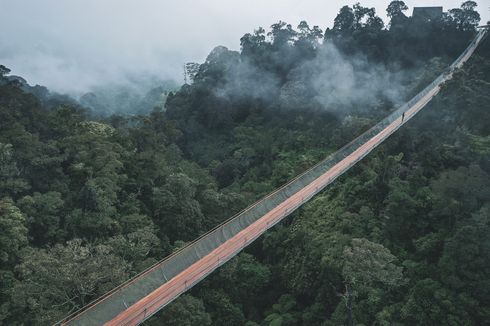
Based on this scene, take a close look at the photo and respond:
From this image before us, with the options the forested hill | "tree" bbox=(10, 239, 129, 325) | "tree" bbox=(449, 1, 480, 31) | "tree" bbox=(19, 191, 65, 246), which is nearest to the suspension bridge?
"tree" bbox=(10, 239, 129, 325)

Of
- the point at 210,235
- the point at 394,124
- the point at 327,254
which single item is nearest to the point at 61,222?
the point at 210,235

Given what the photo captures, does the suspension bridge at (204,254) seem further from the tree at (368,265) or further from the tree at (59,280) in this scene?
the tree at (368,265)

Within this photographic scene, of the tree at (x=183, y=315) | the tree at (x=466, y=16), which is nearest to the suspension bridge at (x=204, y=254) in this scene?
the tree at (x=183, y=315)

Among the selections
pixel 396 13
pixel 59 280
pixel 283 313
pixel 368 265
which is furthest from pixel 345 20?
pixel 59 280

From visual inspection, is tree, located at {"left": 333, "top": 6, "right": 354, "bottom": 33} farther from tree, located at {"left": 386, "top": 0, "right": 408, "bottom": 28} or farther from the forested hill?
the forested hill

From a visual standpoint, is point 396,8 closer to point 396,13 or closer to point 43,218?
point 396,13
